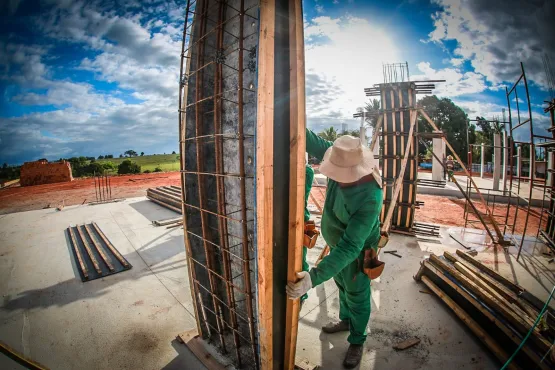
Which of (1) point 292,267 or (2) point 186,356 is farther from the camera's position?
(2) point 186,356

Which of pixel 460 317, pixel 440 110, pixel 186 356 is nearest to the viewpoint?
pixel 186 356

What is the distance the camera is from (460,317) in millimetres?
3260

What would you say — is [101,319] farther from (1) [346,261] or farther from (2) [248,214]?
(1) [346,261]

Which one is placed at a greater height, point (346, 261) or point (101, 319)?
point (346, 261)

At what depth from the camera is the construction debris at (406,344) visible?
2941 millimetres

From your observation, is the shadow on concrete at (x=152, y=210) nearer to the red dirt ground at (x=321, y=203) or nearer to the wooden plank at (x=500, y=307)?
the red dirt ground at (x=321, y=203)

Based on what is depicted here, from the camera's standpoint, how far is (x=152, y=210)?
32.7 feet

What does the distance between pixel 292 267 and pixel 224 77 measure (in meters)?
1.99

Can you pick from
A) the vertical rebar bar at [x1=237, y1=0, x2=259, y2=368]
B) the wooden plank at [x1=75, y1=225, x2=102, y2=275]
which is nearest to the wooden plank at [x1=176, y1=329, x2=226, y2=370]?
the vertical rebar bar at [x1=237, y1=0, x2=259, y2=368]

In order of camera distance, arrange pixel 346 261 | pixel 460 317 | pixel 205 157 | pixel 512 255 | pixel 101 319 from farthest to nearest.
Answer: pixel 512 255
pixel 101 319
pixel 460 317
pixel 205 157
pixel 346 261

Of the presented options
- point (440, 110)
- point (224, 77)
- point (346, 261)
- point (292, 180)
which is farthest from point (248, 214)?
point (440, 110)

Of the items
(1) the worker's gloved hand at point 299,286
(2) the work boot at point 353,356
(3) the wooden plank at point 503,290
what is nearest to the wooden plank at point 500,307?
(3) the wooden plank at point 503,290

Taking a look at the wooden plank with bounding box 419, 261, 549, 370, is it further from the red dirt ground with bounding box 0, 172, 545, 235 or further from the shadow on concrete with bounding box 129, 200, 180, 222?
the shadow on concrete with bounding box 129, 200, 180, 222

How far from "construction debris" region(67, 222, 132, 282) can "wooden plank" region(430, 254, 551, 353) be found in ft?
20.1
